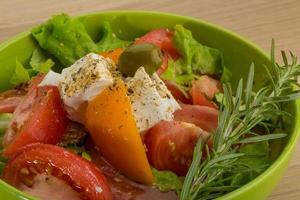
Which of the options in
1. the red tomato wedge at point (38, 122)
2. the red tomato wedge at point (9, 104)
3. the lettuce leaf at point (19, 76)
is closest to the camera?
the red tomato wedge at point (38, 122)

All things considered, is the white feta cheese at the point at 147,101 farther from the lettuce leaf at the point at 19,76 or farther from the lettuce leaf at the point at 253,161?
the lettuce leaf at the point at 19,76

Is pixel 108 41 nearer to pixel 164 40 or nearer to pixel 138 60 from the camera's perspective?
Result: pixel 164 40

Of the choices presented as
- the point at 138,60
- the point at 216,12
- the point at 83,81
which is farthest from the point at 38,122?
the point at 216,12

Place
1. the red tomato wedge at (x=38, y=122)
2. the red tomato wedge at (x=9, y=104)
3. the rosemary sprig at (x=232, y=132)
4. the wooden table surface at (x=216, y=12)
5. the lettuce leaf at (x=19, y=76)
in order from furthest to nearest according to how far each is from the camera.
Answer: the wooden table surface at (x=216, y=12)
the lettuce leaf at (x=19, y=76)
the red tomato wedge at (x=9, y=104)
the red tomato wedge at (x=38, y=122)
the rosemary sprig at (x=232, y=132)

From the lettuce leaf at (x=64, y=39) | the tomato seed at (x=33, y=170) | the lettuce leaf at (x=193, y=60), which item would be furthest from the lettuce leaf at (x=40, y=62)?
the tomato seed at (x=33, y=170)

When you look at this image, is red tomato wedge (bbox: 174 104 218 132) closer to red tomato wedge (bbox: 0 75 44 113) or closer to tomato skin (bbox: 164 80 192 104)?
tomato skin (bbox: 164 80 192 104)

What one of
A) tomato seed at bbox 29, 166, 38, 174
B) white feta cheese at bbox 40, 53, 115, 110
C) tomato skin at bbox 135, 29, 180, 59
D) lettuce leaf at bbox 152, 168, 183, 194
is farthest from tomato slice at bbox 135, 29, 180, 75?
tomato seed at bbox 29, 166, 38, 174

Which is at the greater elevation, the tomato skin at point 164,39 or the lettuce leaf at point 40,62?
the tomato skin at point 164,39
